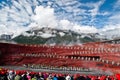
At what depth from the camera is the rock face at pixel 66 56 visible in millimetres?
39531

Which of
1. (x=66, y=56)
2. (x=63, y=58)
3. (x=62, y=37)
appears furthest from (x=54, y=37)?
(x=63, y=58)

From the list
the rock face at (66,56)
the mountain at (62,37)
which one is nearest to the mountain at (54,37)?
the mountain at (62,37)

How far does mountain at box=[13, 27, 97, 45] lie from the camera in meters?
46.6

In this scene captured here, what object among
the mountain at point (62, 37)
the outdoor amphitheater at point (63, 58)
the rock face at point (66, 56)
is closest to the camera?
the outdoor amphitheater at point (63, 58)

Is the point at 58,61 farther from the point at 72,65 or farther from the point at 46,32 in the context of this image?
the point at 46,32

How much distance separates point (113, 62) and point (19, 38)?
1946cm

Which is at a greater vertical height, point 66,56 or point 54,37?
point 54,37

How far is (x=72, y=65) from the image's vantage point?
→ 4122cm

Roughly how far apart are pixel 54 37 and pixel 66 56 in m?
8.01

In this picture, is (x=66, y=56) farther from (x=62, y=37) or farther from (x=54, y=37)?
(x=54, y=37)

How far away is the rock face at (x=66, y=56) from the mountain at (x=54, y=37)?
2.18 m

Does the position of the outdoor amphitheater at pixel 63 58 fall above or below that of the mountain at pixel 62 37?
below

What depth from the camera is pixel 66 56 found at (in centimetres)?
4309

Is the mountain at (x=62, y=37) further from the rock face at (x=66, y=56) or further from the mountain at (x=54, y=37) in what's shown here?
the rock face at (x=66, y=56)
